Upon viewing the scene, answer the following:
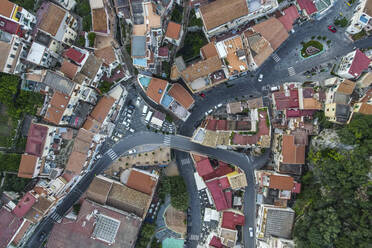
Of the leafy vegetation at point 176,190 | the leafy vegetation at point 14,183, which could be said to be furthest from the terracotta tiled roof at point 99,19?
the leafy vegetation at point 14,183

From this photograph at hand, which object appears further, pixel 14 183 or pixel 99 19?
pixel 14 183

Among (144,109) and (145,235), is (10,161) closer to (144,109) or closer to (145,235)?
(144,109)

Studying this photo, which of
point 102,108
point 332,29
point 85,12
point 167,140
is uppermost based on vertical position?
point 332,29

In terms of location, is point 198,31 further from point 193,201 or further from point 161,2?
point 193,201

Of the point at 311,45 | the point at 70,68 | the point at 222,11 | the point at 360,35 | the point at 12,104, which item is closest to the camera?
the point at 222,11

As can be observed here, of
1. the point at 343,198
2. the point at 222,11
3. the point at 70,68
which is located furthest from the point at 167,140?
the point at 343,198

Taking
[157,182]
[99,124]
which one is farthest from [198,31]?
[157,182]

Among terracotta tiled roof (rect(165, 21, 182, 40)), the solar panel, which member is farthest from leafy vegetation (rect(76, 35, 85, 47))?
the solar panel

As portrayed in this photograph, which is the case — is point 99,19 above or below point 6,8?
above
